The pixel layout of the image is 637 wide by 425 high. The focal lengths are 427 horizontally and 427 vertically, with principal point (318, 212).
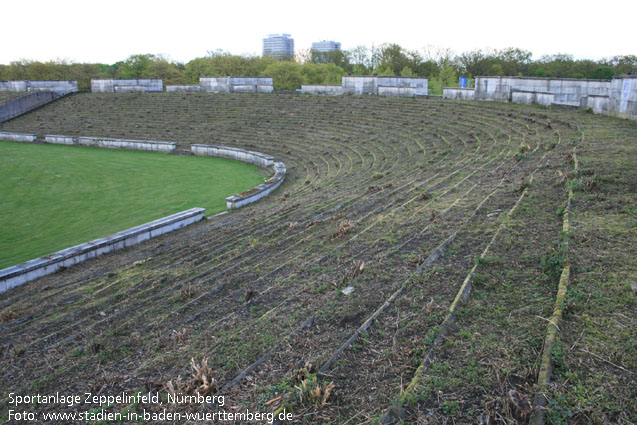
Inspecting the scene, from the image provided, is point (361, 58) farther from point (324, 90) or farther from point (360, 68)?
point (324, 90)

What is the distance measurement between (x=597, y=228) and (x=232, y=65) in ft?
218

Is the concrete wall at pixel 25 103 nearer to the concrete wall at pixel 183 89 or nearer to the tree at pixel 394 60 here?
the concrete wall at pixel 183 89

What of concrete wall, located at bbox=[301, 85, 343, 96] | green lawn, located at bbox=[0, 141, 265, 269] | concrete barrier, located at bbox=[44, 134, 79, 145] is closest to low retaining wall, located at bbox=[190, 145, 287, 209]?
green lawn, located at bbox=[0, 141, 265, 269]

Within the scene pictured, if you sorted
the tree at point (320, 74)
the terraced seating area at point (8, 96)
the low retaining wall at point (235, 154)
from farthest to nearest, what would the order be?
the tree at point (320, 74) < the terraced seating area at point (8, 96) < the low retaining wall at point (235, 154)

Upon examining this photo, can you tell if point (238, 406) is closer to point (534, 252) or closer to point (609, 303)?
point (609, 303)

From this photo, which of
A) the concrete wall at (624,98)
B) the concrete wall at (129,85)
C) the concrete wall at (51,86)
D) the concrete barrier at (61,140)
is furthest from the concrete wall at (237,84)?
the concrete wall at (624,98)

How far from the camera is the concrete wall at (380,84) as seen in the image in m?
28.8

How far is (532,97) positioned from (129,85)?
1323 inches

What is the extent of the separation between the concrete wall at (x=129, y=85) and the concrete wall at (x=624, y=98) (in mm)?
34824

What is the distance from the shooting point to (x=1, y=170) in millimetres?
19656

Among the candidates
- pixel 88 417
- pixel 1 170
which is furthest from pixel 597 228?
pixel 1 170

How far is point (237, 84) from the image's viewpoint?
1390 inches

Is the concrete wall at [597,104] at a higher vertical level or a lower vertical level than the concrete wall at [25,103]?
lower

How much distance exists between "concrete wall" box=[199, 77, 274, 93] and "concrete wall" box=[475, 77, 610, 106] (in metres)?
17.0
